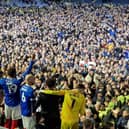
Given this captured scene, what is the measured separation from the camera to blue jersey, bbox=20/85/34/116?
10359mm

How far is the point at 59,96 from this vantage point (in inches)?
408

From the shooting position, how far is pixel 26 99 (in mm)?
10445

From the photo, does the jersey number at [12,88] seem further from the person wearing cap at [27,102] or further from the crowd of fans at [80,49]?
the crowd of fans at [80,49]

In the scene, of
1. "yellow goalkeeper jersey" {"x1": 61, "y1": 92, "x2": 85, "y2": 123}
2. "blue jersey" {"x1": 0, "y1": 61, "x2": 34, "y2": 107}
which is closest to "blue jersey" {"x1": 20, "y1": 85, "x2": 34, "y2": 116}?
"blue jersey" {"x1": 0, "y1": 61, "x2": 34, "y2": 107}

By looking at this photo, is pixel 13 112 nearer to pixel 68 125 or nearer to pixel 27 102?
pixel 27 102

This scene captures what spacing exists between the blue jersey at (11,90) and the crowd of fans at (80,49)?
140 cm

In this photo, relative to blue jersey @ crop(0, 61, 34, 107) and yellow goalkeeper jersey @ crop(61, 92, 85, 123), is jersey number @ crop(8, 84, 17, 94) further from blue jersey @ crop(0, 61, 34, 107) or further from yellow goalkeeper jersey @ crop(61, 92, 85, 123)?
yellow goalkeeper jersey @ crop(61, 92, 85, 123)

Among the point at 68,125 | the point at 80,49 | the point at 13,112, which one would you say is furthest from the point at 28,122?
the point at 80,49

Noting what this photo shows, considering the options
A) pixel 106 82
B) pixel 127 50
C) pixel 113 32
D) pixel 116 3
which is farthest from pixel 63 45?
pixel 116 3

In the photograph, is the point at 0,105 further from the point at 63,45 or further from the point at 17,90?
the point at 63,45

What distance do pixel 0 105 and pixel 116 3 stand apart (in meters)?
41.8

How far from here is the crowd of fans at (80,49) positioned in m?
13.4

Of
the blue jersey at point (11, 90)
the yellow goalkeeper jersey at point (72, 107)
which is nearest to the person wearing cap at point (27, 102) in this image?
the blue jersey at point (11, 90)

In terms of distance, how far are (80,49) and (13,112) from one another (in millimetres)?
16160
